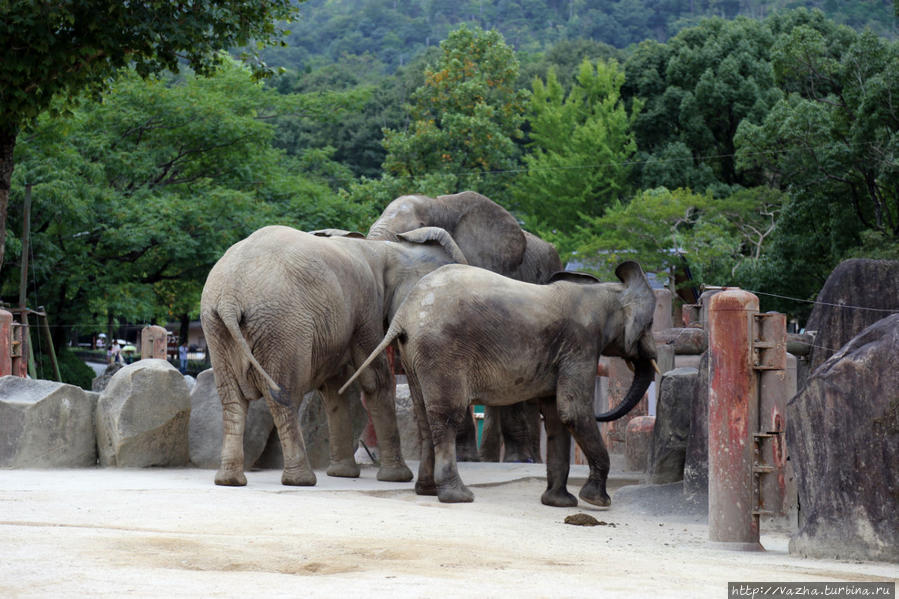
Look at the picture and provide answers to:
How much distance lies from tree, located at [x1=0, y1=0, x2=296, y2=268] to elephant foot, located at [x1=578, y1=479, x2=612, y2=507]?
5.66 metres

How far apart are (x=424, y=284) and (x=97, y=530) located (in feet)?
12.0

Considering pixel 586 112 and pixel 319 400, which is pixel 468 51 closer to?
pixel 586 112

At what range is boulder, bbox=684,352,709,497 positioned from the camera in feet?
31.6

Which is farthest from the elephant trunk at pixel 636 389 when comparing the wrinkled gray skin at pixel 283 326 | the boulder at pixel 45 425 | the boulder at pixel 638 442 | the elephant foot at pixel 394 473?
the boulder at pixel 45 425

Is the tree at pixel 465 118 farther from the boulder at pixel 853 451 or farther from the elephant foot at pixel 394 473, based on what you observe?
the boulder at pixel 853 451

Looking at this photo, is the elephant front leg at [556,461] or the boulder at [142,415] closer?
the elephant front leg at [556,461]

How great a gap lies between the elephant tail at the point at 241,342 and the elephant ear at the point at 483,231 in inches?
148

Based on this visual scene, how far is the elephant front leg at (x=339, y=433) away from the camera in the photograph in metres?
11.2

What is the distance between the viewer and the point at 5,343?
14055 mm

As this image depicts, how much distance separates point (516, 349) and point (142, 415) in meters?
3.61

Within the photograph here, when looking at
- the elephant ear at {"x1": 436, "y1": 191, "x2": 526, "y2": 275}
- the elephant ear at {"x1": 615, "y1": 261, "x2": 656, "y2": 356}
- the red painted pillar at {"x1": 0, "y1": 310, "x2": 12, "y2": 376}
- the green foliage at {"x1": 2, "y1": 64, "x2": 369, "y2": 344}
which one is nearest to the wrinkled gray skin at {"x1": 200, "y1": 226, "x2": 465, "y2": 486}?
the elephant ear at {"x1": 615, "y1": 261, "x2": 656, "y2": 356}

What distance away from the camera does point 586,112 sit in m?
Answer: 46.7

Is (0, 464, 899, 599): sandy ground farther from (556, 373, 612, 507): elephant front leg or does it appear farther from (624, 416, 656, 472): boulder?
(624, 416, 656, 472): boulder

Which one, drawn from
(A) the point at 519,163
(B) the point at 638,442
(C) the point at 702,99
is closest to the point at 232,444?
(B) the point at 638,442
